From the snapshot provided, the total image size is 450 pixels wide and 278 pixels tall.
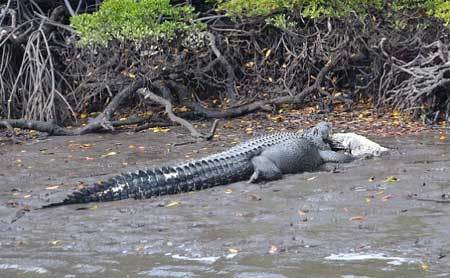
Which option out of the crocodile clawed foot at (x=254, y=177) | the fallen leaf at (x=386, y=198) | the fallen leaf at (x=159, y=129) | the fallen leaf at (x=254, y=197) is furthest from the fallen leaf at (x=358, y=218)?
the fallen leaf at (x=159, y=129)

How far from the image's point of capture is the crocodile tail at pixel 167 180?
21.8 ft

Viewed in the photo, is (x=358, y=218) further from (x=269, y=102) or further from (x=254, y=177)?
(x=269, y=102)

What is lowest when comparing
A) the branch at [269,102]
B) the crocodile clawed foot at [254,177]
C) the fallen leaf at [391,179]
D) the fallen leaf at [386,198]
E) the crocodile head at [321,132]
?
the branch at [269,102]

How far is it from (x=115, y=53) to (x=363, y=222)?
738 cm

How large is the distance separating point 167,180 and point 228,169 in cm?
63

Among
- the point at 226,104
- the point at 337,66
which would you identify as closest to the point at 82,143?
the point at 226,104

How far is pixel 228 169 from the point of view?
7.36m

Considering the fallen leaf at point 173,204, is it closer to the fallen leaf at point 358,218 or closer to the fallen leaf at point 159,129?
the fallen leaf at point 358,218

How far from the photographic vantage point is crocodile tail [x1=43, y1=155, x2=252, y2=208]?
21.8ft

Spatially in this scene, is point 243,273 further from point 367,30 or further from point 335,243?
point 367,30

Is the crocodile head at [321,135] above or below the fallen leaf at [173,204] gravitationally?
above

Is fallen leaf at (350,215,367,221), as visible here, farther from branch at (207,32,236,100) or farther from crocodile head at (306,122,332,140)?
branch at (207,32,236,100)

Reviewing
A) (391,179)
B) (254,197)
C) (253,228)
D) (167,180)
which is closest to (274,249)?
(253,228)

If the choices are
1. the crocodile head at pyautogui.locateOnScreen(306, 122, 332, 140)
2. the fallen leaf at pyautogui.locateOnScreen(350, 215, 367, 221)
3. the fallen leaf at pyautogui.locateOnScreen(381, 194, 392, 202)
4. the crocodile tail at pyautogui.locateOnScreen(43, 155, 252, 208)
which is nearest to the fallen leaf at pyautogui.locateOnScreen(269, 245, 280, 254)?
the fallen leaf at pyautogui.locateOnScreen(350, 215, 367, 221)
